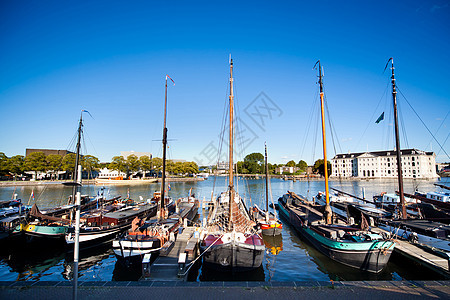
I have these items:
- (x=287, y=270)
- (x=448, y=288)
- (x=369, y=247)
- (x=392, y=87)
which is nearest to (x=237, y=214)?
(x=287, y=270)

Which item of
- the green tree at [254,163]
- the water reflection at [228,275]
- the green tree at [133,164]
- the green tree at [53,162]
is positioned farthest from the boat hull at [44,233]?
the green tree at [254,163]

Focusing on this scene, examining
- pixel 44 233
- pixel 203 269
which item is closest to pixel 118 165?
pixel 44 233

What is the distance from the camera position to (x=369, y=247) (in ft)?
46.4

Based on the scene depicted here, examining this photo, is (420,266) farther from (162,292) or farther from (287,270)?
(162,292)

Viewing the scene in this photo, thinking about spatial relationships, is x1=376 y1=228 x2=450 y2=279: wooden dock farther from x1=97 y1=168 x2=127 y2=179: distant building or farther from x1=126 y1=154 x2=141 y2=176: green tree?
x1=97 y1=168 x2=127 y2=179: distant building

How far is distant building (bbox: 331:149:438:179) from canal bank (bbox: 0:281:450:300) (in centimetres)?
14190

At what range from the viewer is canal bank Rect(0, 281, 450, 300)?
873 centimetres

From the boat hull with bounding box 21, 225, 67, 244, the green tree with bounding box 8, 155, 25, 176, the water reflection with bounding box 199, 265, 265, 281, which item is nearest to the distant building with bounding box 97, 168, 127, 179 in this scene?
the green tree with bounding box 8, 155, 25, 176

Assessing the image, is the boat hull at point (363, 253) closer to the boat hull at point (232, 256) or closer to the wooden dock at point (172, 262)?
the boat hull at point (232, 256)

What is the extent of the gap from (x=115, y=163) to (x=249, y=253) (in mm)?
115915

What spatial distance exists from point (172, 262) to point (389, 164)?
165 meters

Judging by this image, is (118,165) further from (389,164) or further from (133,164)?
(389,164)

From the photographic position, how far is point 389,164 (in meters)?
142

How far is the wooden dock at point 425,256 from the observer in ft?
41.9
